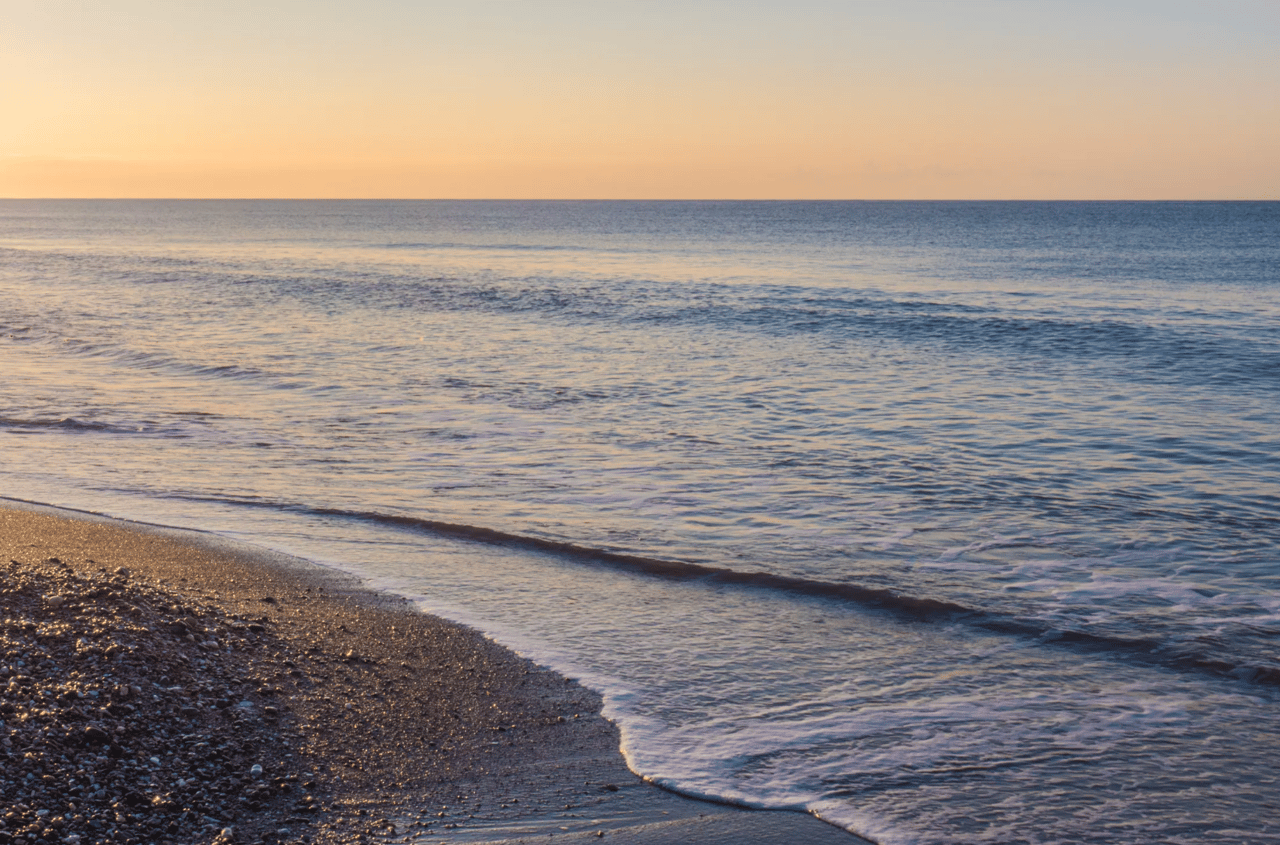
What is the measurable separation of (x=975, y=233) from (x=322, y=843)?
97.1 metres

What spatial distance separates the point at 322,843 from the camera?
4223 mm

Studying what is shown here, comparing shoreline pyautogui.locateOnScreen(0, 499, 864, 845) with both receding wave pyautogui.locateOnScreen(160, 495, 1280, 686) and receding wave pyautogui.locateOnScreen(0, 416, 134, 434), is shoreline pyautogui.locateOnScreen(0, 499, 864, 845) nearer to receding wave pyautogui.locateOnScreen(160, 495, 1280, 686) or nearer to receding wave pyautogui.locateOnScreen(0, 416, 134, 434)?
receding wave pyautogui.locateOnScreen(160, 495, 1280, 686)

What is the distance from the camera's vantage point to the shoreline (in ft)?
14.8

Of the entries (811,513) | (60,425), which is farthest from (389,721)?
(60,425)

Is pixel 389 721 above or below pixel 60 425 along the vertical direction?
below

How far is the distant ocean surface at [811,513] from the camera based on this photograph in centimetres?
531

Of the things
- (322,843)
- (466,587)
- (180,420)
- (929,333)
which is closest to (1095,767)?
(322,843)

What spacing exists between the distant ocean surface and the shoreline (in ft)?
1.03

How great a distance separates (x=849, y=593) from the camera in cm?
786

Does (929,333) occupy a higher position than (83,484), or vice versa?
(929,333)

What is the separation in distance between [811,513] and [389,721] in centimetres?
545

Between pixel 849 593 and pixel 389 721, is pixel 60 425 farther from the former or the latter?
pixel 849 593

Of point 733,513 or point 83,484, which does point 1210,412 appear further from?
point 83,484

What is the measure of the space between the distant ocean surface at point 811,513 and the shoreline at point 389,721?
0.31 metres
